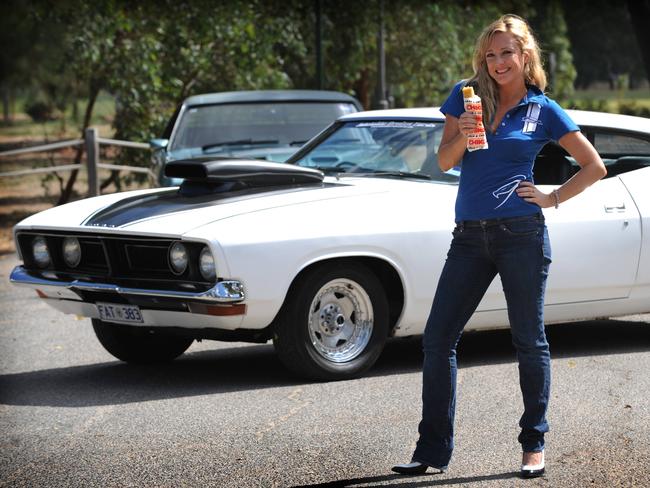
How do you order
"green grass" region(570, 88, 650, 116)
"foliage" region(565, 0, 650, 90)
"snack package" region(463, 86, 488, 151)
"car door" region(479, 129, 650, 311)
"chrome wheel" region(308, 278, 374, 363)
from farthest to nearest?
"green grass" region(570, 88, 650, 116), "foliage" region(565, 0, 650, 90), "car door" region(479, 129, 650, 311), "chrome wheel" region(308, 278, 374, 363), "snack package" region(463, 86, 488, 151)

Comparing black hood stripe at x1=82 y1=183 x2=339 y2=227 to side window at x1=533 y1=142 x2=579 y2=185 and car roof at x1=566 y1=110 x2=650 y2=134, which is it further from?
car roof at x1=566 y1=110 x2=650 y2=134

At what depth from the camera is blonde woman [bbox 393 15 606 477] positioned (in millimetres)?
4848

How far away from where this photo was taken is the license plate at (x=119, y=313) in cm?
677

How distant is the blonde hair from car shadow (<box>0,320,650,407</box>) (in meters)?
2.53

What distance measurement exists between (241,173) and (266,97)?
522cm

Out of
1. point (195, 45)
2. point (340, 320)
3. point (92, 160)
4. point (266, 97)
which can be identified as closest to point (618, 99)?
point (195, 45)

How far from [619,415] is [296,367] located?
1.70 metres

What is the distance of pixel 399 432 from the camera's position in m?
5.76

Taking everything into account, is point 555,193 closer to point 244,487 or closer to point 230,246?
point 244,487

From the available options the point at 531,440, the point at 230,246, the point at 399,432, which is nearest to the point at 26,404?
the point at 230,246

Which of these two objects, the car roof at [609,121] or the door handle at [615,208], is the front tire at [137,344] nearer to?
the door handle at [615,208]

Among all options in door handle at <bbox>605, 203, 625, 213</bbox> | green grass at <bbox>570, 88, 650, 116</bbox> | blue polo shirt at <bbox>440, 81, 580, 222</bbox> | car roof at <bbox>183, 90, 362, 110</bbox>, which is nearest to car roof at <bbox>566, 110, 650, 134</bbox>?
door handle at <bbox>605, 203, 625, 213</bbox>

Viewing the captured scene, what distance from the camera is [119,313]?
22.4ft

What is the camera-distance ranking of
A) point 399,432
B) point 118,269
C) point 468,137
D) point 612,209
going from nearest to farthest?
1. point 468,137
2. point 399,432
3. point 118,269
4. point 612,209
